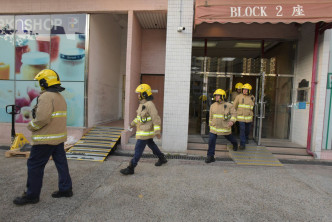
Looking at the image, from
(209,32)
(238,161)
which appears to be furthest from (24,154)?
(209,32)

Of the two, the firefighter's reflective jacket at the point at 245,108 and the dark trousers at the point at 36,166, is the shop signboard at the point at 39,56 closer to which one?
the dark trousers at the point at 36,166

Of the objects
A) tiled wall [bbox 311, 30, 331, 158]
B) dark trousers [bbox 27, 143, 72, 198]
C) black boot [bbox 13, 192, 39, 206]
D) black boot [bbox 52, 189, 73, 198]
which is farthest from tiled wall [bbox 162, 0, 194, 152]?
tiled wall [bbox 311, 30, 331, 158]

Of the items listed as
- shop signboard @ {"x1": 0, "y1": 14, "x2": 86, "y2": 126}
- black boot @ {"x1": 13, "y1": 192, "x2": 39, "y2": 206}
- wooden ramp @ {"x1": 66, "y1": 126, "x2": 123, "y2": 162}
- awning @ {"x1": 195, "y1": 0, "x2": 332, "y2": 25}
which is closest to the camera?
black boot @ {"x1": 13, "y1": 192, "x2": 39, "y2": 206}

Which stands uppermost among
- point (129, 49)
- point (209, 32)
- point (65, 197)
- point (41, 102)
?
point (209, 32)

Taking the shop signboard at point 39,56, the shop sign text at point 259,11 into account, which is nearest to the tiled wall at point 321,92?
the shop sign text at point 259,11

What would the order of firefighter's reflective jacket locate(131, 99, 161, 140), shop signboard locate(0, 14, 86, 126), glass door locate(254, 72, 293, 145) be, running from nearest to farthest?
1. firefighter's reflective jacket locate(131, 99, 161, 140)
2. shop signboard locate(0, 14, 86, 126)
3. glass door locate(254, 72, 293, 145)

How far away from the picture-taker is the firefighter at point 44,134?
293 centimetres

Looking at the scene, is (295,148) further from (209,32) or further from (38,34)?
(38,34)

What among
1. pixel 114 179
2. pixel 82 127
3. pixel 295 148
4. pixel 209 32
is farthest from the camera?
pixel 209 32

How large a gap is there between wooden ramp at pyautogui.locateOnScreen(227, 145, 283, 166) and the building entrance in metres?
1.33

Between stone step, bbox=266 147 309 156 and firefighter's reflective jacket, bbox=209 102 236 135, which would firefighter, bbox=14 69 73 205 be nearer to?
firefighter's reflective jacket, bbox=209 102 236 135

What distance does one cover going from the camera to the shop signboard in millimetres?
6305

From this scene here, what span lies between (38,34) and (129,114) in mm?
3832

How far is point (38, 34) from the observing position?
6410 mm
